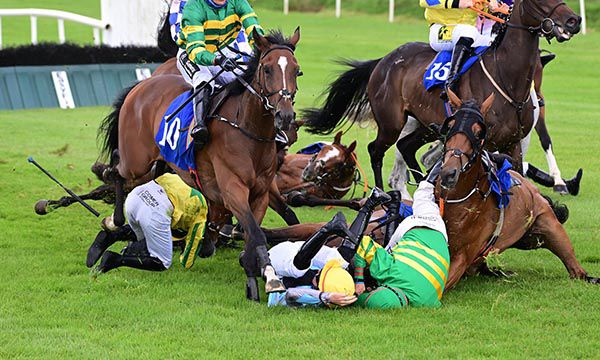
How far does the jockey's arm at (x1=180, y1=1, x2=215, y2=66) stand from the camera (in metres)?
7.13

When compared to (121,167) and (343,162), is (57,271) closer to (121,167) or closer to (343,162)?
(121,167)

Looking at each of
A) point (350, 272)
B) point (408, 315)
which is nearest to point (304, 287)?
point (350, 272)

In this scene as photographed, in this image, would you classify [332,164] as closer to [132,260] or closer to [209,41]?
[209,41]

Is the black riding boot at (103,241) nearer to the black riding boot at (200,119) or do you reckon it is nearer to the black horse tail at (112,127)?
the black riding boot at (200,119)

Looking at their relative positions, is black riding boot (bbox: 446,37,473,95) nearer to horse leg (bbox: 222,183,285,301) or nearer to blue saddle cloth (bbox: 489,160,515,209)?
blue saddle cloth (bbox: 489,160,515,209)

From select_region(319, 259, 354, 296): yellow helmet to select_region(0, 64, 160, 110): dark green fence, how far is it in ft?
38.0

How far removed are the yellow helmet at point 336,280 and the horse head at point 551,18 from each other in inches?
119

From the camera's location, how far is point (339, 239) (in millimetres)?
6855

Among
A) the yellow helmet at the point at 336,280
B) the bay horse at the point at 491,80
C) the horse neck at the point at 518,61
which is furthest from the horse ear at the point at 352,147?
the yellow helmet at the point at 336,280

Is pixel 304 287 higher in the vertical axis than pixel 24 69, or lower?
higher

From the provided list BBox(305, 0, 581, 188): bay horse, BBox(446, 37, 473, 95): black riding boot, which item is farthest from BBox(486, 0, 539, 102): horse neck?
BBox(446, 37, 473, 95): black riding boot

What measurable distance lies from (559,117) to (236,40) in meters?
10.4

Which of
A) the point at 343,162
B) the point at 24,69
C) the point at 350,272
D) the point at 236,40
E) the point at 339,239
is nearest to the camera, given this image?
the point at 350,272

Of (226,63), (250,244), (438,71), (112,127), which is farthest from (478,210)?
(112,127)
